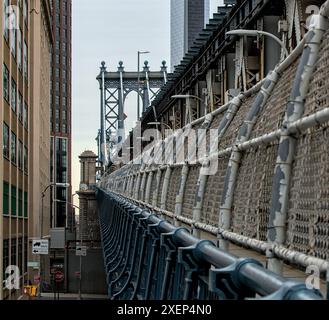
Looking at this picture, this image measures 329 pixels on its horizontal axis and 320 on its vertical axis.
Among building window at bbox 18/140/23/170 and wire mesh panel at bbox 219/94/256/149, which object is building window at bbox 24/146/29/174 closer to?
building window at bbox 18/140/23/170

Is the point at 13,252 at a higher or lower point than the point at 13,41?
lower

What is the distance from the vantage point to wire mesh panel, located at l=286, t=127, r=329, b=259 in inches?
168

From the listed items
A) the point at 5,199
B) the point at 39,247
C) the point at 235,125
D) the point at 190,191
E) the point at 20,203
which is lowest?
the point at 39,247

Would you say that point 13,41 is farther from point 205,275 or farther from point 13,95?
point 205,275

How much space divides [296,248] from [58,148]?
153 meters

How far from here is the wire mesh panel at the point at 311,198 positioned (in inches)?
168

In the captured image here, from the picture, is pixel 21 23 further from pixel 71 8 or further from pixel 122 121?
pixel 71 8

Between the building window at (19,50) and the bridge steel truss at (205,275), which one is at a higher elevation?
the building window at (19,50)

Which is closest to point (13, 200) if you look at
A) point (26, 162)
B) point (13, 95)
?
point (13, 95)

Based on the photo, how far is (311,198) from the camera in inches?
179

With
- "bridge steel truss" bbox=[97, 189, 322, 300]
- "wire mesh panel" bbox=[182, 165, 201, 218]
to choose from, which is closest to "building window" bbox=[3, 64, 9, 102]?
"bridge steel truss" bbox=[97, 189, 322, 300]

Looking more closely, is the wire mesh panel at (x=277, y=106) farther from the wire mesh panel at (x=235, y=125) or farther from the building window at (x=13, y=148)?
the building window at (x=13, y=148)

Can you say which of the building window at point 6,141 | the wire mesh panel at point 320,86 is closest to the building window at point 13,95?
Result: the building window at point 6,141
